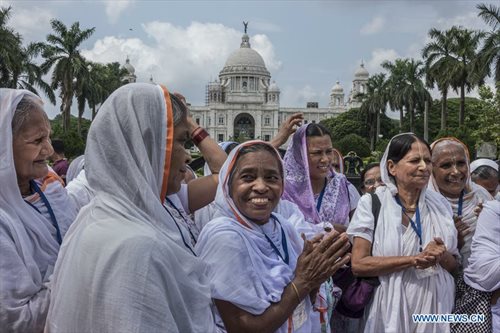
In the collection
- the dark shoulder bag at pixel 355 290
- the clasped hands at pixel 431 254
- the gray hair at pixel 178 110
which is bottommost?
the dark shoulder bag at pixel 355 290

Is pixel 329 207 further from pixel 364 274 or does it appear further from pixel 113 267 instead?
pixel 113 267

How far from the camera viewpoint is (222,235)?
2.49 metres

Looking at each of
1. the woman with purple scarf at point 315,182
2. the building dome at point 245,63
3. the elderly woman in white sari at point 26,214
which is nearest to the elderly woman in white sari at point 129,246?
the elderly woman in white sari at point 26,214

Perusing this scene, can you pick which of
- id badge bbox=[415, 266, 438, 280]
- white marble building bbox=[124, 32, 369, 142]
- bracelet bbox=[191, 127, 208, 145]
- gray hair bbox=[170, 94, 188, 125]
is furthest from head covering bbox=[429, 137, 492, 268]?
white marble building bbox=[124, 32, 369, 142]

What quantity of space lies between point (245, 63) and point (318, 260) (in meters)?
96.6

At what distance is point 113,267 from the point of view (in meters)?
1.70

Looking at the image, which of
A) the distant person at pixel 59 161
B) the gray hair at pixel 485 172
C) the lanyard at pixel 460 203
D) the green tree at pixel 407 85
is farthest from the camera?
the green tree at pixel 407 85

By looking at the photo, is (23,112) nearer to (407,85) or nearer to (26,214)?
(26,214)

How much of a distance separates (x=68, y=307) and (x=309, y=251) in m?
1.16

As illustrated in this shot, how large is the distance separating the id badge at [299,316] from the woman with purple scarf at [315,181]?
4.69ft

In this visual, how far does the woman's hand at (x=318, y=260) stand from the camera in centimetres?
249

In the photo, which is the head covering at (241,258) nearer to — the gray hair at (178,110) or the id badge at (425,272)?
the gray hair at (178,110)

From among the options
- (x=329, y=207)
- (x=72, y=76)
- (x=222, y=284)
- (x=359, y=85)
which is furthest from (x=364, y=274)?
(x=359, y=85)

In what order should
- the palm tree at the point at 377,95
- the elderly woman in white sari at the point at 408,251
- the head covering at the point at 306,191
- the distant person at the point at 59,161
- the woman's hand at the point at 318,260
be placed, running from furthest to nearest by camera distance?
the palm tree at the point at 377,95
the distant person at the point at 59,161
the head covering at the point at 306,191
the elderly woman in white sari at the point at 408,251
the woman's hand at the point at 318,260
